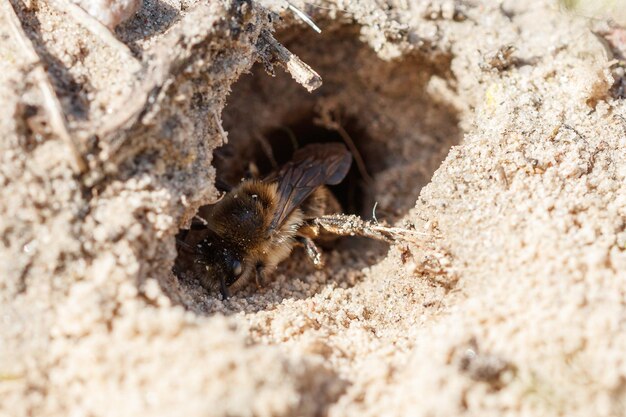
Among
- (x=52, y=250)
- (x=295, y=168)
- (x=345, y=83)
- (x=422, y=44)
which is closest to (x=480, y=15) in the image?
(x=422, y=44)

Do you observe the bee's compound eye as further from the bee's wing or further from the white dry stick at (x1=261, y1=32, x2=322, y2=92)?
the white dry stick at (x1=261, y1=32, x2=322, y2=92)

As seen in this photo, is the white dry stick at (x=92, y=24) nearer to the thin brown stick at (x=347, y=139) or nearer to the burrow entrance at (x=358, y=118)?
the burrow entrance at (x=358, y=118)

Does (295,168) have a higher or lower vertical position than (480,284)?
lower

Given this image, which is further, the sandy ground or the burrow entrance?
the burrow entrance

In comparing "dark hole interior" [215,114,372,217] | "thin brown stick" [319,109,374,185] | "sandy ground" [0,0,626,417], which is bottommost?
"dark hole interior" [215,114,372,217]

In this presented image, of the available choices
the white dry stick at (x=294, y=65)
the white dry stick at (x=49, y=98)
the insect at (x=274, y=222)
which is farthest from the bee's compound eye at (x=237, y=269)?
the white dry stick at (x=49, y=98)

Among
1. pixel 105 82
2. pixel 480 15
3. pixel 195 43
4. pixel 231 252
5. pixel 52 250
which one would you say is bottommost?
pixel 231 252

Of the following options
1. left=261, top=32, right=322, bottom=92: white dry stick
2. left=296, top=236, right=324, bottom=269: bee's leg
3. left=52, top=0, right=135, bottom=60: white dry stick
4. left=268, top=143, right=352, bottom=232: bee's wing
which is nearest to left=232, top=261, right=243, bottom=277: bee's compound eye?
left=296, top=236, right=324, bottom=269: bee's leg

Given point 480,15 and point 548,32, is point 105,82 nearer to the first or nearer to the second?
point 480,15
